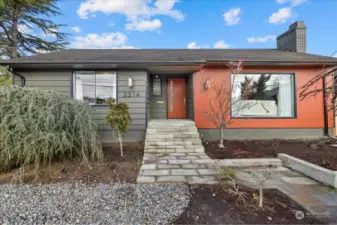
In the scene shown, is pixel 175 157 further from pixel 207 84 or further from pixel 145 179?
pixel 207 84

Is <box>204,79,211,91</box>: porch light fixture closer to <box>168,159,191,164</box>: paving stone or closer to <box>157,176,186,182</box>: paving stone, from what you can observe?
<box>168,159,191,164</box>: paving stone

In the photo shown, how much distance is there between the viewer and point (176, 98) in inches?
273

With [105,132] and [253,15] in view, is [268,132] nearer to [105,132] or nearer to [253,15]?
[105,132]

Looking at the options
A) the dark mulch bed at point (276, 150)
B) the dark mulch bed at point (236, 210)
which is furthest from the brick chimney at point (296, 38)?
the dark mulch bed at point (236, 210)

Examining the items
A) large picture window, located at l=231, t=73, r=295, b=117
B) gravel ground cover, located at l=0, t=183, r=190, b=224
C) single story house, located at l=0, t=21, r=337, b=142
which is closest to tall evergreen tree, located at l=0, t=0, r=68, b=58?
single story house, located at l=0, t=21, r=337, b=142

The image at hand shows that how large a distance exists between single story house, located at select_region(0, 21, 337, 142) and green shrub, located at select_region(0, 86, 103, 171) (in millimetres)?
1838

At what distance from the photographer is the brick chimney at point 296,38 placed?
22.9ft

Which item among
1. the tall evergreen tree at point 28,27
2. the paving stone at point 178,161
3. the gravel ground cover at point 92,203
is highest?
the tall evergreen tree at point 28,27

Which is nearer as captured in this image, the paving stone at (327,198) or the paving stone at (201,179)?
the paving stone at (327,198)

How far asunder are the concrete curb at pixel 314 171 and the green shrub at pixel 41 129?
4158 millimetres

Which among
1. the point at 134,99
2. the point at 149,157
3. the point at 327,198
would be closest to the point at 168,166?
the point at 149,157

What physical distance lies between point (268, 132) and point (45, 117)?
22.1 ft

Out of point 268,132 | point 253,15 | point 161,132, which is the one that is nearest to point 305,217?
point 161,132

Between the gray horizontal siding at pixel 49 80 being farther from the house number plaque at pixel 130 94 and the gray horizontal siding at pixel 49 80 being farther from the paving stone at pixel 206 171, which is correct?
the paving stone at pixel 206 171
